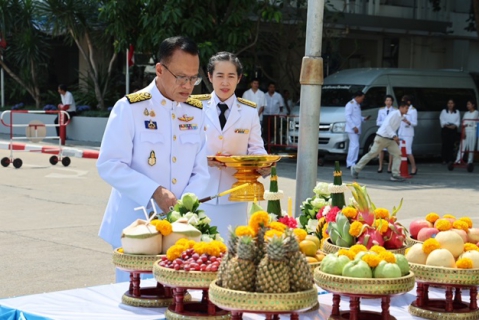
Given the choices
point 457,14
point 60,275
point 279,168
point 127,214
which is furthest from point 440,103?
point 127,214

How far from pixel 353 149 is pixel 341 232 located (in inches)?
607

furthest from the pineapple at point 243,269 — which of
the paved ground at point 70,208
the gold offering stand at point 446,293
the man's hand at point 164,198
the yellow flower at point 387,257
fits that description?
the paved ground at point 70,208

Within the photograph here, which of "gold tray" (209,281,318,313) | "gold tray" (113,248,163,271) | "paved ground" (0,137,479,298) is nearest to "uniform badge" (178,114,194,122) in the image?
"gold tray" (113,248,163,271)

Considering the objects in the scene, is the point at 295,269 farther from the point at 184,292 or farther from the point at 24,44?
the point at 24,44

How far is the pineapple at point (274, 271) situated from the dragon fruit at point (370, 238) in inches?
41.1

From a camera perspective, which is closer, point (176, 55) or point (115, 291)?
point (115, 291)

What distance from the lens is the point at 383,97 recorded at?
70.0 ft

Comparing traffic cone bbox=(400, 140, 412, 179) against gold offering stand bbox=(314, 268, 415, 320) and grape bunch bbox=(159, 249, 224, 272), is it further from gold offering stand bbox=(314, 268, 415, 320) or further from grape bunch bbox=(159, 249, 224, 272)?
grape bunch bbox=(159, 249, 224, 272)

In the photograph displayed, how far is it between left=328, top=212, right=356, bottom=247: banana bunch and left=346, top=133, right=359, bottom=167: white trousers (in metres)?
15.2

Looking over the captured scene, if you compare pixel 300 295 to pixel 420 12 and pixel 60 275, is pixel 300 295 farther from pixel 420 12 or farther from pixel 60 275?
pixel 420 12

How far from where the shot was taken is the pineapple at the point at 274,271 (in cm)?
299

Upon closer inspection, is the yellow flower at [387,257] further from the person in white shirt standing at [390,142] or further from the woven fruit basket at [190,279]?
the person in white shirt standing at [390,142]

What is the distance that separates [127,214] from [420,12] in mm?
25570

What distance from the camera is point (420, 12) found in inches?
1135
